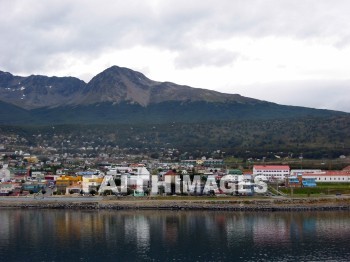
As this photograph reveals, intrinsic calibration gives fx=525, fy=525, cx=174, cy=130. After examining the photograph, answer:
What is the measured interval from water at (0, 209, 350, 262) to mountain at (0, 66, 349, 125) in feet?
225

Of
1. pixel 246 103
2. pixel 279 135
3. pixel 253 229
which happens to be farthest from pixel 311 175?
pixel 246 103

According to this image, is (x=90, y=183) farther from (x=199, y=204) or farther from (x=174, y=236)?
(x=174, y=236)

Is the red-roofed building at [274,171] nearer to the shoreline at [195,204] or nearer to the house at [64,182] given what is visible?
the shoreline at [195,204]

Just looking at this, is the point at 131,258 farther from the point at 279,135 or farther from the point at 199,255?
the point at 279,135

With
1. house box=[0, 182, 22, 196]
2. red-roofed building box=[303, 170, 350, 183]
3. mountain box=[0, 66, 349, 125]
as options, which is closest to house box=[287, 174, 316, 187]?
red-roofed building box=[303, 170, 350, 183]

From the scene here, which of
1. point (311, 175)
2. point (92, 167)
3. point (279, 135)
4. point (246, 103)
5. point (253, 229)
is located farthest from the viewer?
point (246, 103)

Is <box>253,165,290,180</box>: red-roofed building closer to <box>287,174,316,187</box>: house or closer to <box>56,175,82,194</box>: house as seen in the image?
<box>287,174,316,187</box>: house

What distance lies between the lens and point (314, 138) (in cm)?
7388

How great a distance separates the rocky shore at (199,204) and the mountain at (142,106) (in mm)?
63102

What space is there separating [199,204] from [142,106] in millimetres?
86508

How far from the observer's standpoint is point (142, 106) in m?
122

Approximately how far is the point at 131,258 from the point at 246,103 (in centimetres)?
9650

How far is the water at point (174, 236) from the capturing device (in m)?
22.5

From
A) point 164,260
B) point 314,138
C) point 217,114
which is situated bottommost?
point 164,260
